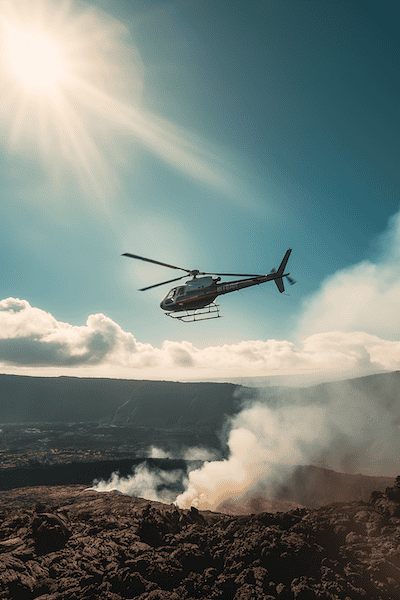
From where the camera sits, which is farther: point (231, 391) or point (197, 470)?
point (231, 391)

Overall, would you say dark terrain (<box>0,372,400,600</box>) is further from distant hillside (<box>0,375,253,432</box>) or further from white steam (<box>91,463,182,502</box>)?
distant hillside (<box>0,375,253,432</box>)

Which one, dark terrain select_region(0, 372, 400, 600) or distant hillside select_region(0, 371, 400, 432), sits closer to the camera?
dark terrain select_region(0, 372, 400, 600)

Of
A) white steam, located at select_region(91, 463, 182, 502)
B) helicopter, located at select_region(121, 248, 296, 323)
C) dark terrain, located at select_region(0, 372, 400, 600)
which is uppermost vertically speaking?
helicopter, located at select_region(121, 248, 296, 323)

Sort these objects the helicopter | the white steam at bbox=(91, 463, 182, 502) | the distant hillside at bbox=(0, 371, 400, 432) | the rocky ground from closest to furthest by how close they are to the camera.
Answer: the rocky ground, the helicopter, the white steam at bbox=(91, 463, 182, 502), the distant hillside at bbox=(0, 371, 400, 432)

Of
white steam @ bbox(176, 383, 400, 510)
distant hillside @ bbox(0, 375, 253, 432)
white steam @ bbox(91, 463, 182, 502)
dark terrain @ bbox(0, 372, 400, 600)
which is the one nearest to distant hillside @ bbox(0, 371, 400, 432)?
distant hillside @ bbox(0, 375, 253, 432)

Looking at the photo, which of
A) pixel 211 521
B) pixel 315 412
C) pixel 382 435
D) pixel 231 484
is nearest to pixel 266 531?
pixel 211 521

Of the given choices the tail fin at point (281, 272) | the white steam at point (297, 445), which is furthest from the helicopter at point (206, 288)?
the white steam at point (297, 445)

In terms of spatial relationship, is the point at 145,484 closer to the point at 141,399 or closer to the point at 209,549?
the point at 209,549

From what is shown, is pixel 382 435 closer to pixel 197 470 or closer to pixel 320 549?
pixel 197 470

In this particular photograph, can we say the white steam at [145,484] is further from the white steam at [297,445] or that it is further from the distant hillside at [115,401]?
the distant hillside at [115,401]
